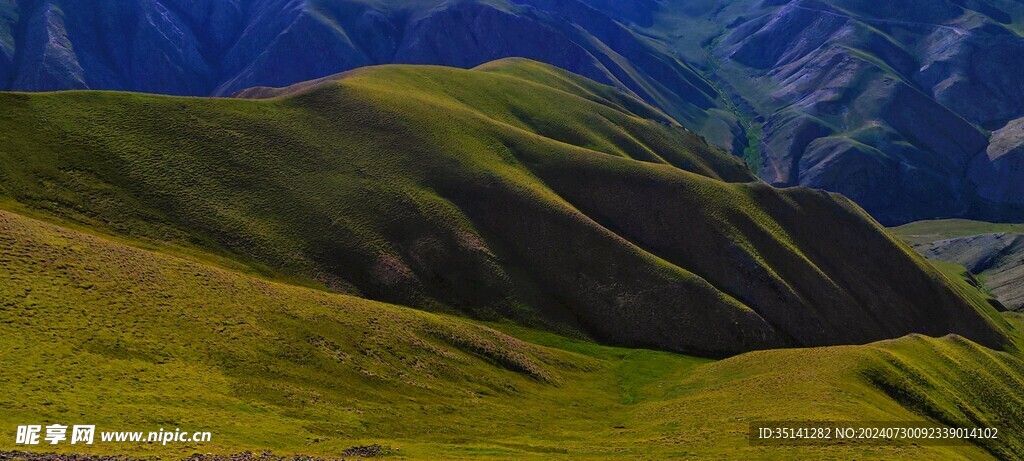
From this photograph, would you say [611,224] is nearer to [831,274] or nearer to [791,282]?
[791,282]

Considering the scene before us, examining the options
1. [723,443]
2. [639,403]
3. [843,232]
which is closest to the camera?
[723,443]

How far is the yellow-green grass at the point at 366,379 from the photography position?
172 feet

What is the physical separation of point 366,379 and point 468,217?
54.6 metres

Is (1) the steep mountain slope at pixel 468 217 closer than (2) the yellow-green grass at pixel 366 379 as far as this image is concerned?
No

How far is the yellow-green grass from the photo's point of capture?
52.3 m

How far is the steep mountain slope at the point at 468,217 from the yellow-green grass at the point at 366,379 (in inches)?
537

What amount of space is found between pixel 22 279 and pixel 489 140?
94416 millimetres

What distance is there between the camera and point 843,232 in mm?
150625

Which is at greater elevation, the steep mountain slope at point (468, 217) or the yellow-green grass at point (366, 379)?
the steep mountain slope at point (468, 217)

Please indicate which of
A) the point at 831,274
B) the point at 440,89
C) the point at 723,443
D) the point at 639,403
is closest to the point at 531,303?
the point at 639,403

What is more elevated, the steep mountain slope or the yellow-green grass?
the steep mountain slope

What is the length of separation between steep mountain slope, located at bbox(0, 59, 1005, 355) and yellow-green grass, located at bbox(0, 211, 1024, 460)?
1363cm

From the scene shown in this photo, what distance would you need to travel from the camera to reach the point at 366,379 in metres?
70.1

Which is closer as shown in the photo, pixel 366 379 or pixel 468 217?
pixel 366 379
